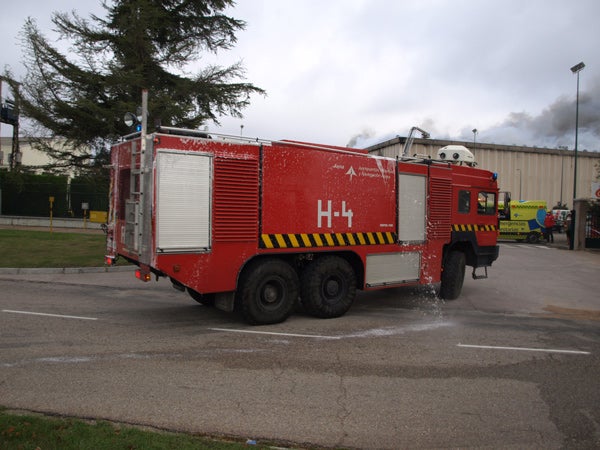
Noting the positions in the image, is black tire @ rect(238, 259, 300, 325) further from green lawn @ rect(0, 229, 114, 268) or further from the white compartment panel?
green lawn @ rect(0, 229, 114, 268)

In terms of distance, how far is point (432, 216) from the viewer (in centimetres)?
988

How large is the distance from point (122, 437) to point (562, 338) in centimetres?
663

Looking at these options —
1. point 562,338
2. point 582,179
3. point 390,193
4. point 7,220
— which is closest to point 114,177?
point 390,193

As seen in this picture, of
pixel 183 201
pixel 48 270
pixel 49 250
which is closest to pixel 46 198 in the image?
pixel 49 250

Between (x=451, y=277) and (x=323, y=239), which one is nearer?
(x=323, y=239)

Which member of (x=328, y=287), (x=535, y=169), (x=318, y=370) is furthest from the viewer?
(x=535, y=169)

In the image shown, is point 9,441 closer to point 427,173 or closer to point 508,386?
point 508,386

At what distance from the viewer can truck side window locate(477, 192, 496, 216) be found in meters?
11.2

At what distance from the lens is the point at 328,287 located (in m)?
8.34

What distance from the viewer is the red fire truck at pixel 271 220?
6.79m

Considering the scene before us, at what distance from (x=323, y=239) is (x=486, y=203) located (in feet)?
17.2

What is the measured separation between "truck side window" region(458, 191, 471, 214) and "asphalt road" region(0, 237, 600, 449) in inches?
86.5

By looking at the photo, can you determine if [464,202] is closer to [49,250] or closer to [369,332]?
[369,332]

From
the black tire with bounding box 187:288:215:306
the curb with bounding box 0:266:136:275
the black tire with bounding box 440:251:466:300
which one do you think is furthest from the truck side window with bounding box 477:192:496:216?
the curb with bounding box 0:266:136:275
